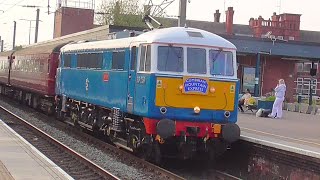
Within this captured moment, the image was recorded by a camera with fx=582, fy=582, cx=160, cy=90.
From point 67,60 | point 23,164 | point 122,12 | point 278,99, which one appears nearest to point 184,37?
point 23,164

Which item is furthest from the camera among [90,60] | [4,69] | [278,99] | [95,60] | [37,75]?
[4,69]

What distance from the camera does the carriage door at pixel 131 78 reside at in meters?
13.3

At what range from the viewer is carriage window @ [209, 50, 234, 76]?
13.0 metres

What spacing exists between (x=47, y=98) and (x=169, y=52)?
1307 centimetres

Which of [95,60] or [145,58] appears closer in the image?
[145,58]

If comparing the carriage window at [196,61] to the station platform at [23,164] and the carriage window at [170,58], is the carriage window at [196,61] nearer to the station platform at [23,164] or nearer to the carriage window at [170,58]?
the carriage window at [170,58]

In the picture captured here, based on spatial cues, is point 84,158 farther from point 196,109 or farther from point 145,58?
point 196,109

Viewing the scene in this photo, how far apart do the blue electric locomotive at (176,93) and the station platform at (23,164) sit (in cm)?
232

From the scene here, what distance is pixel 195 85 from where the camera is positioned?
12594mm

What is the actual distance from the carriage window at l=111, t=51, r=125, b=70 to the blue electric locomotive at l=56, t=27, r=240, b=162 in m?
0.02

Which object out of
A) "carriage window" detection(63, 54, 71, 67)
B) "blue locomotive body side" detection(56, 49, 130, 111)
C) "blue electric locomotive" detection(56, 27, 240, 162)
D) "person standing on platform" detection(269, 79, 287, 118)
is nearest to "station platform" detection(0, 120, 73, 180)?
"blue electric locomotive" detection(56, 27, 240, 162)

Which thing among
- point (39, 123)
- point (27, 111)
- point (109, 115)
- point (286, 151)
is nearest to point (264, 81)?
point (27, 111)

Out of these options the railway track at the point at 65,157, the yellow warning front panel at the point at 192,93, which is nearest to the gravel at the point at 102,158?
the railway track at the point at 65,157

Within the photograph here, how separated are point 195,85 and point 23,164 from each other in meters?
4.01
